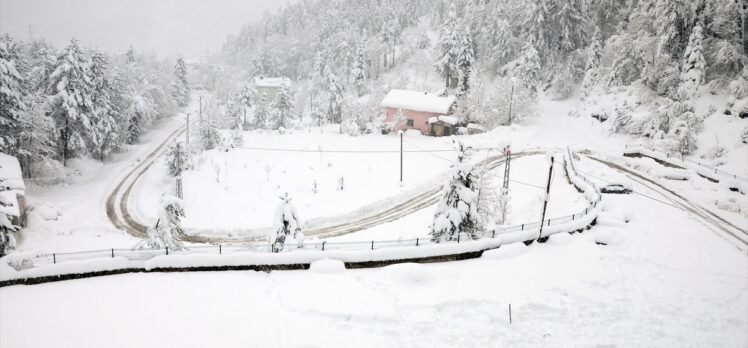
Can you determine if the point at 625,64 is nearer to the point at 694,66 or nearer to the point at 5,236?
the point at 694,66

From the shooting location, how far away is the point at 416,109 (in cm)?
6169

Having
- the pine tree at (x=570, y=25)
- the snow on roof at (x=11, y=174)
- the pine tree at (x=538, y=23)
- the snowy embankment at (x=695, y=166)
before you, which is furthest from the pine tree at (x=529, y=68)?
the snow on roof at (x=11, y=174)

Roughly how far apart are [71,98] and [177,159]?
14787 millimetres

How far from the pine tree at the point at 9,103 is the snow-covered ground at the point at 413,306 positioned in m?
31.5

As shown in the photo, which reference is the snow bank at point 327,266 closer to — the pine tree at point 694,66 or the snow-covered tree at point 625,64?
the pine tree at point 694,66

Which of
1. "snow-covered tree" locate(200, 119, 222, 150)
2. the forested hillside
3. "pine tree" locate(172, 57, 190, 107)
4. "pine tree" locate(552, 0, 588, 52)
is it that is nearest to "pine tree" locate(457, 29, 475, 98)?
the forested hillside

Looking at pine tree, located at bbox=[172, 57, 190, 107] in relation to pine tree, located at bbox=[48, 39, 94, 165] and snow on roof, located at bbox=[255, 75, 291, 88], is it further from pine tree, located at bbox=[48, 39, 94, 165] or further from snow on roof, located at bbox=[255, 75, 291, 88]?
pine tree, located at bbox=[48, 39, 94, 165]

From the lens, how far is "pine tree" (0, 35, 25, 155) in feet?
130

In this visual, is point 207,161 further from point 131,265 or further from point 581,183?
point 581,183

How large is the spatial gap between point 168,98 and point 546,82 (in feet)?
218

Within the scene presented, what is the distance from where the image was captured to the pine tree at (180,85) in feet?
308

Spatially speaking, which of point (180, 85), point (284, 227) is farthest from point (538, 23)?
point (180, 85)

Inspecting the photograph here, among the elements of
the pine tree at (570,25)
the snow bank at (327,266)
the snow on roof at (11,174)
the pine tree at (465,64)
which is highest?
the pine tree at (570,25)

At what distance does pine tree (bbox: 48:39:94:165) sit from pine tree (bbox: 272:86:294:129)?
29192 millimetres
